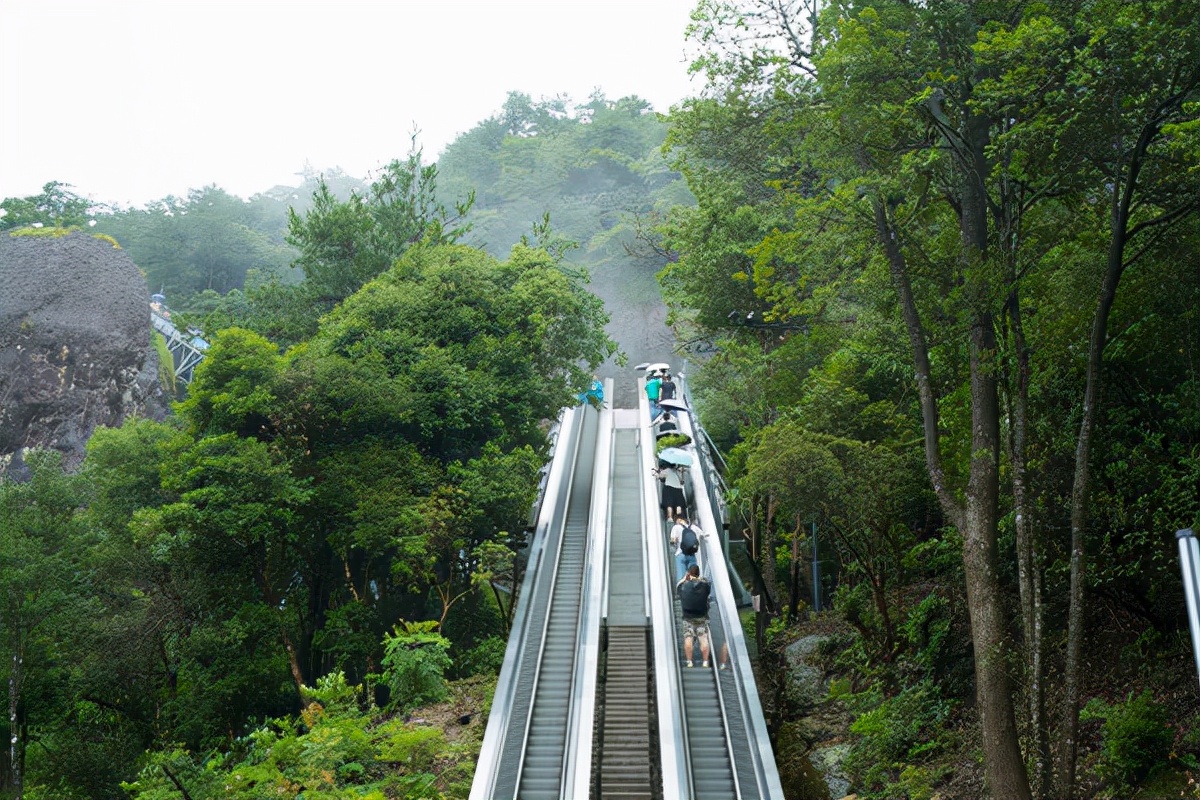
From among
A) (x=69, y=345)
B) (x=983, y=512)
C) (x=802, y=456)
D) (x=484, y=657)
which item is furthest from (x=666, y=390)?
(x=69, y=345)

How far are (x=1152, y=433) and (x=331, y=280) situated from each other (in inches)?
945

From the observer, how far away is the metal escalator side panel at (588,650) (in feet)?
33.1

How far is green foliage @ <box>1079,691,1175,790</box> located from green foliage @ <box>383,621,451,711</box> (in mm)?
9247

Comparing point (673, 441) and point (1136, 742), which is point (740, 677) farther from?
point (673, 441)

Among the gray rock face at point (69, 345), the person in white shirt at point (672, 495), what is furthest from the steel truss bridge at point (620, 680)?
the gray rock face at point (69, 345)

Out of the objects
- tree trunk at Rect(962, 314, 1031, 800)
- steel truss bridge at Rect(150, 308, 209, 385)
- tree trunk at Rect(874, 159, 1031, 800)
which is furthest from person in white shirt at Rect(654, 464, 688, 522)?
steel truss bridge at Rect(150, 308, 209, 385)

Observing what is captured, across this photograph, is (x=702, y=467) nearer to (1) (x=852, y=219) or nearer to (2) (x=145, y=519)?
(1) (x=852, y=219)

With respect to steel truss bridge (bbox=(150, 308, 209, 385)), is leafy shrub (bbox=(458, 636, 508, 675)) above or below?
below

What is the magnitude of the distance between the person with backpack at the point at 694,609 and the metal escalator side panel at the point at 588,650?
1.18 m

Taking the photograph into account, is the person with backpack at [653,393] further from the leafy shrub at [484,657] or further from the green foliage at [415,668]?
the green foliage at [415,668]

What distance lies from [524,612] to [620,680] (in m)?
2.17

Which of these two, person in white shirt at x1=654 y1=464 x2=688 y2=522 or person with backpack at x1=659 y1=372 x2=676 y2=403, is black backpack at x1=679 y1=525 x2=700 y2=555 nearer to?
person in white shirt at x1=654 y1=464 x2=688 y2=522

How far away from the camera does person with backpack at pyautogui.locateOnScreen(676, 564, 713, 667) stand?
12.0 m

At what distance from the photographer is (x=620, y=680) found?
502 inches
